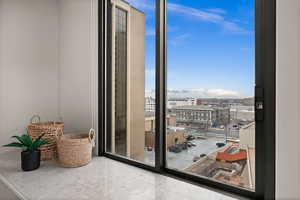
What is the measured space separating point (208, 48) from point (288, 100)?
54cm

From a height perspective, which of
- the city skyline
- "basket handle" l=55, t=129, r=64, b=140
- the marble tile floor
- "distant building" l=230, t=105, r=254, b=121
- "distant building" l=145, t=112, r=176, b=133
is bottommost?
the marble tile floor

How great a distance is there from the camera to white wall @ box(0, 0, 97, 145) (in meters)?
1.86

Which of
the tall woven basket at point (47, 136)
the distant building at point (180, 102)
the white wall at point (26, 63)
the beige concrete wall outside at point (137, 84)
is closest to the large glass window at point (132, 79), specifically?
the beige concrete wall outside at point (137, 84)

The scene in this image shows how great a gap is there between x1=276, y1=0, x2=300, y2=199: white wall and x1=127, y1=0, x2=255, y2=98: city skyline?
19 cm

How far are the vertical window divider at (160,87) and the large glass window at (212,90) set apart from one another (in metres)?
0.03

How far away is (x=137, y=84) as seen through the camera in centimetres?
160

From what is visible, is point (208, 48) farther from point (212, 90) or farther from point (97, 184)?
point (97, 184)

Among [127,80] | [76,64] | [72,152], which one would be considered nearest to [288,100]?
[127,80]

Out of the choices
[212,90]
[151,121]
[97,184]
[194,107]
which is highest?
[212,90]

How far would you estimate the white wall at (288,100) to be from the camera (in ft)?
2.68

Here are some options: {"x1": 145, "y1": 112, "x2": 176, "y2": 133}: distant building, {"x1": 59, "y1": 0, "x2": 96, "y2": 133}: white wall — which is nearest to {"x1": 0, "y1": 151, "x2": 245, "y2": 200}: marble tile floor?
{"x1": 145, "y1": 112, "x2": 176, "y2": 133}: distant building

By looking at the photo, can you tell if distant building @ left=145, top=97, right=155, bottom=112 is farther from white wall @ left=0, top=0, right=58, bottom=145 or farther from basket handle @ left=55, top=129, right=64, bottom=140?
white wall @ left=0, top=0, right=58, bottom=145

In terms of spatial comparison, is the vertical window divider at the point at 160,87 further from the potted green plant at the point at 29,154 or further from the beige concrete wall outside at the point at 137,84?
the potted green plant at the point at 29,154

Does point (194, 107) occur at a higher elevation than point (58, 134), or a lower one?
higher
